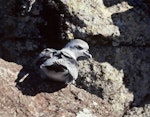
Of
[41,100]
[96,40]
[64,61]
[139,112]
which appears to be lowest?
[139,112]

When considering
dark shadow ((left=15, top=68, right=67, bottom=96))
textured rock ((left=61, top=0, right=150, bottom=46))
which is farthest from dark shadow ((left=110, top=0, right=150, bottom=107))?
dark shadow ((left=15, top=68, right=67, bottom=96))

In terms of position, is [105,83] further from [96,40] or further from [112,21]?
[112,21]

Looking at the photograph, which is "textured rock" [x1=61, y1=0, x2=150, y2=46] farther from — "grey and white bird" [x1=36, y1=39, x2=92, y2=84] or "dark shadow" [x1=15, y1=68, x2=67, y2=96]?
"dark shadow" [x1=15, y1=68, x2=67, y2=96]

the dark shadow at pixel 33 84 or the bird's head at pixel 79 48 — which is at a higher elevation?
the bird's head at pixel 79 48

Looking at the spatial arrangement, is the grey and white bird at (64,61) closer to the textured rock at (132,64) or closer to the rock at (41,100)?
the rock at (41,100)

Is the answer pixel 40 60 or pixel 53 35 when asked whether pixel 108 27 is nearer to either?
pixel 53 35

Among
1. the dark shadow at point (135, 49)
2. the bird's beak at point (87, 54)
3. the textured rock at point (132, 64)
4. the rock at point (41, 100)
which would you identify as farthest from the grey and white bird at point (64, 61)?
the dark shadow at point (135, 49)

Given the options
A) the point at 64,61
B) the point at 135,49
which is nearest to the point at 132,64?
the point at 135,49
